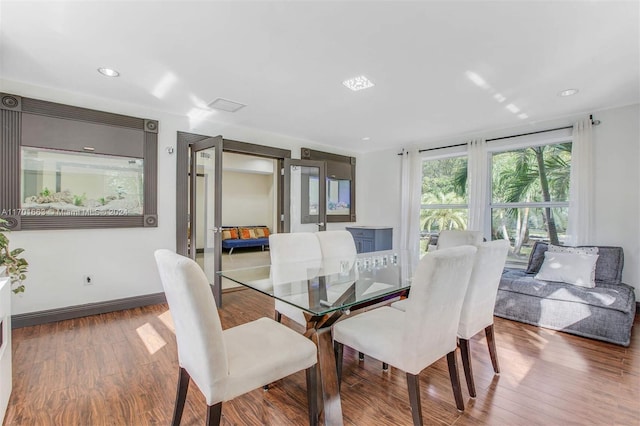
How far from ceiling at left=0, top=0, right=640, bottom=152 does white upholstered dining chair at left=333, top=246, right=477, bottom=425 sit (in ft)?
4.90

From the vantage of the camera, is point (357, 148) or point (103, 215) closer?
point (103, 215)

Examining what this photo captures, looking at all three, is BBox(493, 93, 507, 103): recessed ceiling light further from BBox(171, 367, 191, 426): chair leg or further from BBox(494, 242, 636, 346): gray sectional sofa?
BBox(171, 367, 191, 426): chair leg

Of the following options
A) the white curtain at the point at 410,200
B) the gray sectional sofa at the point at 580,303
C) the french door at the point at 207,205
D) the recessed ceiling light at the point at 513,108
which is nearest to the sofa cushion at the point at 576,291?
the gray sectional sofa at the point at 580,303

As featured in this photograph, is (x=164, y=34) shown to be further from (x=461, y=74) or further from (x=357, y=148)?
(x=357, y=148)

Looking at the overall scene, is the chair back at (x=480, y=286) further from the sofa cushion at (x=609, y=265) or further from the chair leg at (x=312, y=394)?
the sofa cushion at (x=609, y=265)

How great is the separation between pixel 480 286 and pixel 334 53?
1928 millimetres

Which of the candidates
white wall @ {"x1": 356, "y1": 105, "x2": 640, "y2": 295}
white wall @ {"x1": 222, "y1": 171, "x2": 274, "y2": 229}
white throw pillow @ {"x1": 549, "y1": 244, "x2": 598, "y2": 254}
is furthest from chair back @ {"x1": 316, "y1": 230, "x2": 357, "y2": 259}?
white wall @ {"x1": 222, "y1": 171, "x2": 274, "y2": 229}

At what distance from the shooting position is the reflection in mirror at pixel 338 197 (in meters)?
5.65

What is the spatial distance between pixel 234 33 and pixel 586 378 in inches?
133

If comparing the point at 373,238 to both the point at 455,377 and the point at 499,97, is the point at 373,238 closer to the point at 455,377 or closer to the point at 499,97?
the point at 499,97

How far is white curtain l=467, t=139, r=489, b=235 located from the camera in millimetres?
4395

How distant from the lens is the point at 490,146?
14.4ft

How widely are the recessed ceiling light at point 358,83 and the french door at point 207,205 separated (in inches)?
64.6

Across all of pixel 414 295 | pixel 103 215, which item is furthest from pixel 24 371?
pixel 414 295
